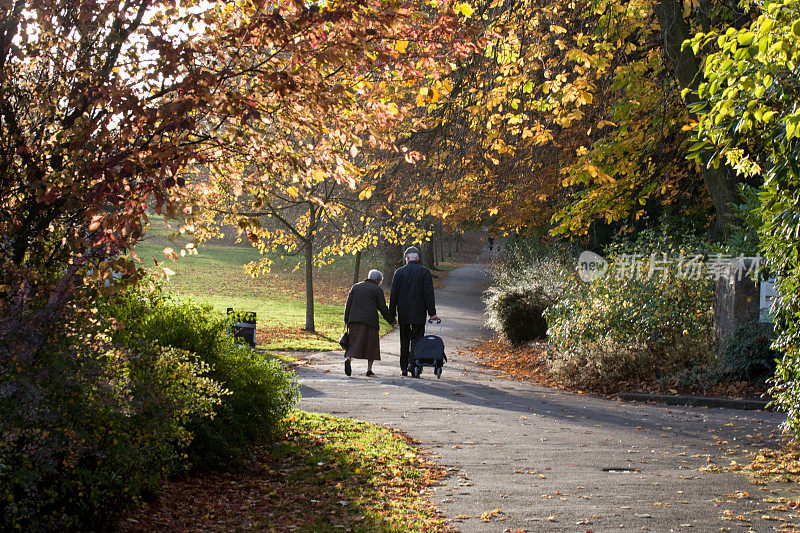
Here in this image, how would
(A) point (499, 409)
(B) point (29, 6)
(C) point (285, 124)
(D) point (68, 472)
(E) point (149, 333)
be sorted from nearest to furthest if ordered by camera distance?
(D) point (68, 472)
(B) point (29, 6)
(C) point (285, 124)
(E) point (149, 333)
(A) point (499, 409)

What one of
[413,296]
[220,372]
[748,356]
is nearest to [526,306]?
[413,296]

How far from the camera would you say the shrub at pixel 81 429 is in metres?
4.16

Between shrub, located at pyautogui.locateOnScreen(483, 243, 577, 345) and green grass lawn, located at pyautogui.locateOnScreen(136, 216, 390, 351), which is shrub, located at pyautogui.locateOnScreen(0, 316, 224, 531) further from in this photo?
shrub, located at pyautogui.locateOnScreen(483, 243, 577, 345)

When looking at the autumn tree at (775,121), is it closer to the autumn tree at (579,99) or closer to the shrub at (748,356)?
the autumn tree at (579,99)

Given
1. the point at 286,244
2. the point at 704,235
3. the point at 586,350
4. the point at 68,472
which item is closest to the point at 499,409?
the point at 586,350

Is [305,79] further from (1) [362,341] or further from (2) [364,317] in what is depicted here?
(1) [362,341]

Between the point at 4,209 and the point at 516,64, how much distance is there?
7.59 metres

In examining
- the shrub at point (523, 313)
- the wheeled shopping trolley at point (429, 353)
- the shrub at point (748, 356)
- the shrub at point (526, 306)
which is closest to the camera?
the shrub at point (748, 356)

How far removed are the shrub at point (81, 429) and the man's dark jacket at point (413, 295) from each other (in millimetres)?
8012

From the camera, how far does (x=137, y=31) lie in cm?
526

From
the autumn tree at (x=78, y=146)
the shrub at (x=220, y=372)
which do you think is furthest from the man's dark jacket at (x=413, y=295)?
the autumn tree at (x=78, y=146)

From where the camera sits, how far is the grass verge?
17.9 feet

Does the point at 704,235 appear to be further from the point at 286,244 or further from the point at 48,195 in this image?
the point at 48,195

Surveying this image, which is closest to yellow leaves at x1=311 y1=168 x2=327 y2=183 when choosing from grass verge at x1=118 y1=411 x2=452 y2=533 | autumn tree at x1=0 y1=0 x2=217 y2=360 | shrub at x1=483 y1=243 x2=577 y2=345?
autumn tree at x1=0 y1=0 x2=217 y2=360
